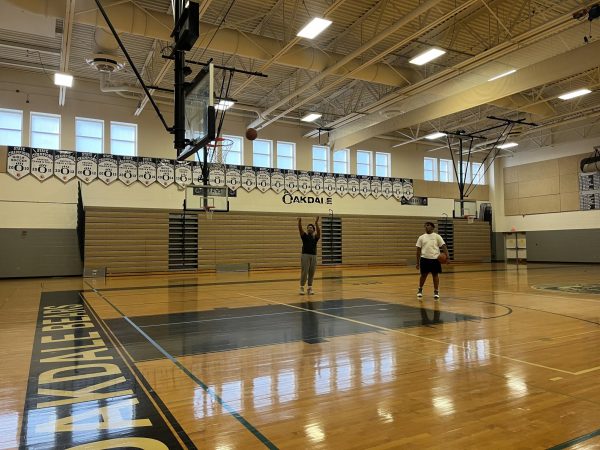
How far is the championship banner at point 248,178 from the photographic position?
66.9 ft

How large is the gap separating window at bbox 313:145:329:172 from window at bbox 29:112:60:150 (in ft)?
36.8

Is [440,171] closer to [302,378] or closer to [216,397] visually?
[302,378]

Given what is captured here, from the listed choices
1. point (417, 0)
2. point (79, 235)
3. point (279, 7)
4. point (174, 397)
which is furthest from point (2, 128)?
point (174, 397)

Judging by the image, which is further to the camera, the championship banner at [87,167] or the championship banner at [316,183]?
the championship banner at [316,183]

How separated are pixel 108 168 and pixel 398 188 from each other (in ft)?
46.8

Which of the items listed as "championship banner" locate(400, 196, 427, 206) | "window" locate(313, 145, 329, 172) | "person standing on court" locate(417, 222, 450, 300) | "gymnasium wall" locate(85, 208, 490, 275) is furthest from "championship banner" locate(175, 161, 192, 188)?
"person standing on court" locate(417, 222, 450, 300)

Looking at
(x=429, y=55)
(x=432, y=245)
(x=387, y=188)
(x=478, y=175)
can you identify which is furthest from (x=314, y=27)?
(x=478, y=175)

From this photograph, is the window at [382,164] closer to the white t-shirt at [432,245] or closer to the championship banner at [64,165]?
the championship banner at [64,165]

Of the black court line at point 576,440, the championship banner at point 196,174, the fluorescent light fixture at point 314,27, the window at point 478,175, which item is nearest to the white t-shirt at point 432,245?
the fluorescent light fixture at point 314,27

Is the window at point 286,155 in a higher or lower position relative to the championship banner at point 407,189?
higher

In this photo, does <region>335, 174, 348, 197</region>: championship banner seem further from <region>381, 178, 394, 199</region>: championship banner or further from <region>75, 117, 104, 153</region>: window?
<region>75, 117, 104, 153</region>: window

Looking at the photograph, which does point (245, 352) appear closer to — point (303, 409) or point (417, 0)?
point (303, 409)

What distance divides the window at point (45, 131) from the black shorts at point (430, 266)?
1446 centimetres

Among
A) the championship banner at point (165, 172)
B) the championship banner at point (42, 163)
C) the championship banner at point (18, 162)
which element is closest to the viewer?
the championship banner at point (18, 162)
